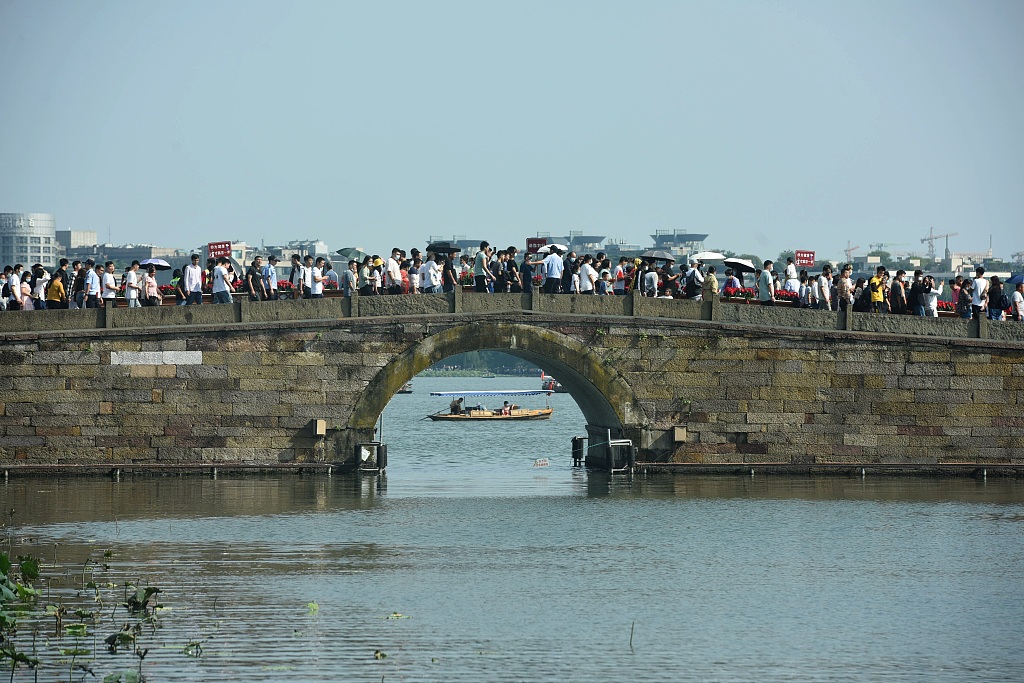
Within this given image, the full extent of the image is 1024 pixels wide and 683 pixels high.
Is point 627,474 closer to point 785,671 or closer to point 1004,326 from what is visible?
point 1004,326

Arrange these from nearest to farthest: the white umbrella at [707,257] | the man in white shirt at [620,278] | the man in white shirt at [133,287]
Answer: the man in white shirt at [133,287], the man in white shirt at [620,278], the white umbrella at [707,257]

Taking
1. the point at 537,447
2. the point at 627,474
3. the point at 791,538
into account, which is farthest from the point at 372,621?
the point at 537,447

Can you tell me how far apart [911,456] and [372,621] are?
19.0 metres

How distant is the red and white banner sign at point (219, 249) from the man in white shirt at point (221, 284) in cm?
78

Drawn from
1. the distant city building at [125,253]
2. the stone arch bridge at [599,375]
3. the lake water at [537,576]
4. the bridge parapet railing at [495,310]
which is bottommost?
the lake water at [537,576]

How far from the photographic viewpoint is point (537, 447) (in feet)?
180

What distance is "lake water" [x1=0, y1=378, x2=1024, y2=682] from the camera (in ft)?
57.6

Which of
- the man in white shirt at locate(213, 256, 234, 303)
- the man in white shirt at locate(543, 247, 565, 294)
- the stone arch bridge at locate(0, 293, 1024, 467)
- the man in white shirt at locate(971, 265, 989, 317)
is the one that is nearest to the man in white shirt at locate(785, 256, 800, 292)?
the stone arch bridge at locate(0, 293, 1024, 467)

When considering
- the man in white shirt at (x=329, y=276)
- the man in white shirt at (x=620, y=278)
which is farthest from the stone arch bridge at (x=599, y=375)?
the man in white shirt at (x=329, y=276)

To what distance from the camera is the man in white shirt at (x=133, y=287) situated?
1322 inches

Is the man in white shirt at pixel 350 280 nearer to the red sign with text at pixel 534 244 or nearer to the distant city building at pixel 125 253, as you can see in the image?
the red sign with text at pixel 534 244

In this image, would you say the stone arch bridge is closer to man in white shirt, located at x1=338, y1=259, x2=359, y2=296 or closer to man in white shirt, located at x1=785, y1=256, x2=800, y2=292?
man in white shirt, located at x1=338, y1=259, x2=359, y2=296

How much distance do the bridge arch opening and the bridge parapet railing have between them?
0.55 m

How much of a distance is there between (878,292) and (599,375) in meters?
6.93
